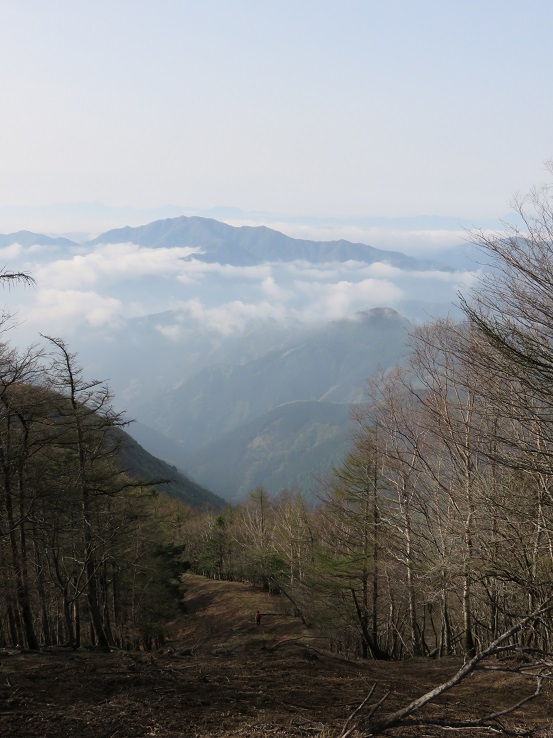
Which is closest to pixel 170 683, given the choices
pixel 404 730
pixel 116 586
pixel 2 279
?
pixel 404 730

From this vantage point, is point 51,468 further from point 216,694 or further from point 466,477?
point 466,477

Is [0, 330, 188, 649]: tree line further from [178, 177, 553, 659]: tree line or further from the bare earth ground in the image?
[178, 177, 553, 659]: tree line

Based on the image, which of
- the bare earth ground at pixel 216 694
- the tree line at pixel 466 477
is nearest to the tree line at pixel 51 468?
the bare earth ground at pixel 216 694

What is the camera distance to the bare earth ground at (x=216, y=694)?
6.56 meters

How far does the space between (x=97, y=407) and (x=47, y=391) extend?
1418 mm

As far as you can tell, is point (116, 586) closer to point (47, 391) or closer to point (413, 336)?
point (47, 391)

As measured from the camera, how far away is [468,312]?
8.52m

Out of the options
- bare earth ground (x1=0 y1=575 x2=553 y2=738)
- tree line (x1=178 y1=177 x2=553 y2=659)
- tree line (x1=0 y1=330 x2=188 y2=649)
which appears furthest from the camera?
tree line (x1=0 y1=330 x2=188 y2=649)

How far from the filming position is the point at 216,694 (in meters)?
8.12

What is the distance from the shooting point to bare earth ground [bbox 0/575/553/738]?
6.56 metres

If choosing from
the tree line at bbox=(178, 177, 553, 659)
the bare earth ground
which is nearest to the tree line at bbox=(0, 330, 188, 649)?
the bare earth ground

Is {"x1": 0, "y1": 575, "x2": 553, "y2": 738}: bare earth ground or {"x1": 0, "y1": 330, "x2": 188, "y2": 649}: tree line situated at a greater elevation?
{"x1": 0, "y1": 330, "x2": 188, "y2": 649}: tree line

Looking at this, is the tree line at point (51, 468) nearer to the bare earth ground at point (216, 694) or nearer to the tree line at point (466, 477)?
the bare earth ground at point (216, 694)

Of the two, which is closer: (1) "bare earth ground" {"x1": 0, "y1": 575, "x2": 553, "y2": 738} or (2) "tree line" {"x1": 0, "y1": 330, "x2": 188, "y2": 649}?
(1) "bare earth ground" {"x1": 0, "y1": 575, "x2": 553, "y2": 738}
